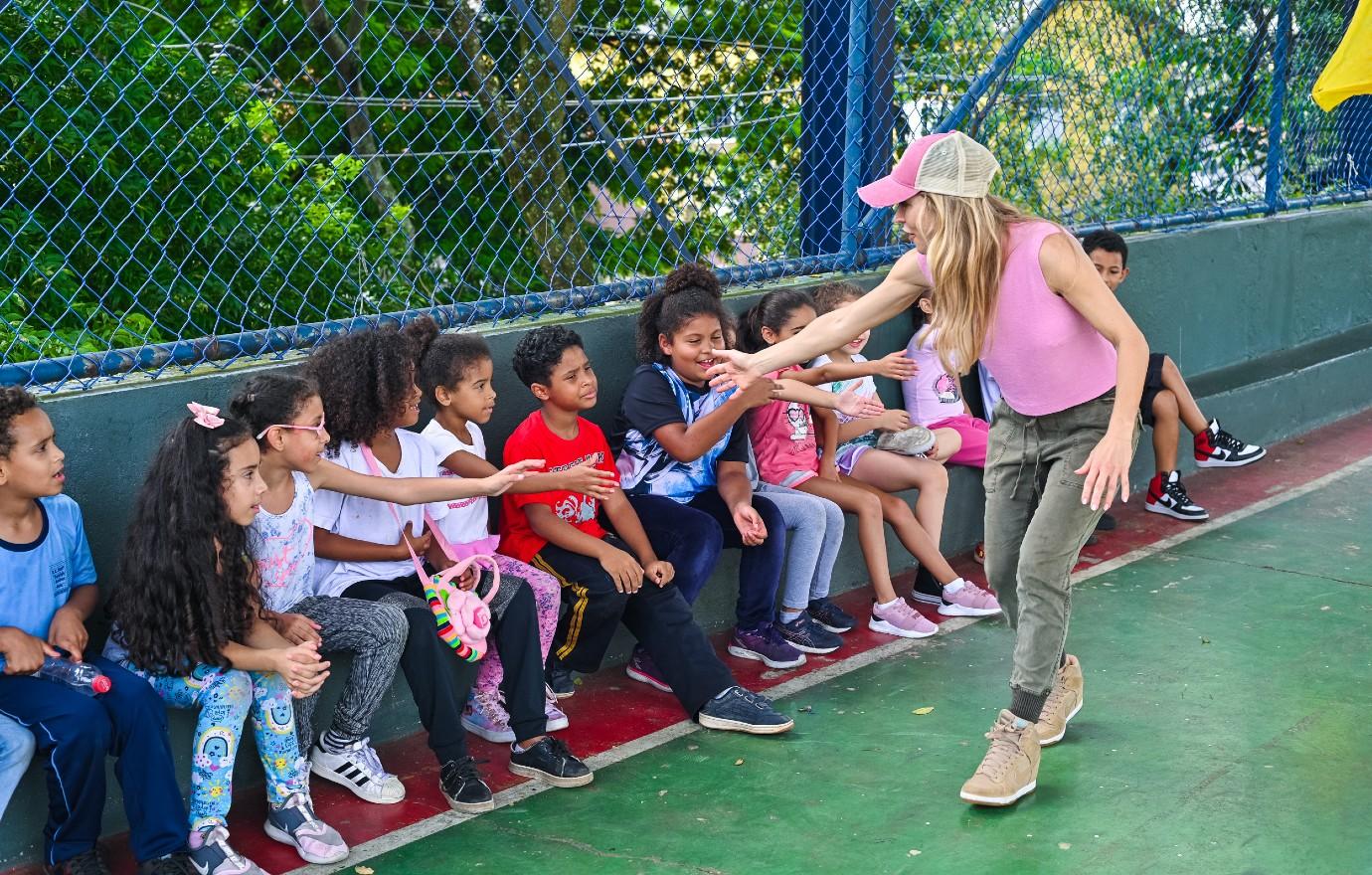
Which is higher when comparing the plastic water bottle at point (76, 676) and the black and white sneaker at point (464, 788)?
the plastic water bottle at point (76, 676)

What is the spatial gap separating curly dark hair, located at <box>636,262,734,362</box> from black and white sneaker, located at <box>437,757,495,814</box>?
161 cm

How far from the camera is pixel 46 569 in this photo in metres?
3.42

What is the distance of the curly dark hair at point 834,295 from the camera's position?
5.55 m

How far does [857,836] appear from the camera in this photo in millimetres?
3609

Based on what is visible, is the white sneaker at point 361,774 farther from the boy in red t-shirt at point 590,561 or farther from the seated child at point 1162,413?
the seated child at point 1162,413

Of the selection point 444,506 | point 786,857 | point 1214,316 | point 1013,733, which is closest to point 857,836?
point 786,857

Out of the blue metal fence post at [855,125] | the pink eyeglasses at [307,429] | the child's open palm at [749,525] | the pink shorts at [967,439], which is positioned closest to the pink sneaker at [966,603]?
the pink shorts at [967,439]

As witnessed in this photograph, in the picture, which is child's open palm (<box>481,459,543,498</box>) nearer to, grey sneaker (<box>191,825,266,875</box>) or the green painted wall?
the green painted wall

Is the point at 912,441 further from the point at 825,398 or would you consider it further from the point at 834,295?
the point at 825,398

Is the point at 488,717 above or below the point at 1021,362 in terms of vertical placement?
below

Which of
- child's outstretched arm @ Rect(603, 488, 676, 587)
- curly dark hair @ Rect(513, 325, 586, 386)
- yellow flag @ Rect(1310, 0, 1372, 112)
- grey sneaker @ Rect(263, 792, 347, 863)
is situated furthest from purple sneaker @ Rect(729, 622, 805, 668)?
yellow flag @ Rect(1310, 0, 1372, 112)

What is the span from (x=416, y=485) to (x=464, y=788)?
0.80 meters

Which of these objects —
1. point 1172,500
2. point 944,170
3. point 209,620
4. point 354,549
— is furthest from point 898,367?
point 1172,500

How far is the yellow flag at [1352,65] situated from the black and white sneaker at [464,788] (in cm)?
338
